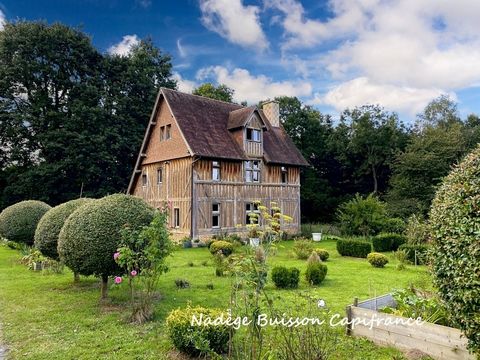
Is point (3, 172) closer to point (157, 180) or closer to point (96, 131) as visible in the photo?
point (96, 131)

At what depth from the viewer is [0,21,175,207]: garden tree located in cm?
2927

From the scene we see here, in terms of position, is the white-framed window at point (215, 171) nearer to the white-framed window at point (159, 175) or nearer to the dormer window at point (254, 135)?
the dormer window at point (254, 135)

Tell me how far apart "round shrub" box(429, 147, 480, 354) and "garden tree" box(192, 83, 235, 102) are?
3827 centimetres

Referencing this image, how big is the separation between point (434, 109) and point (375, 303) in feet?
136

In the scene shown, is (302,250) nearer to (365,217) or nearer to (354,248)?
(354,248)

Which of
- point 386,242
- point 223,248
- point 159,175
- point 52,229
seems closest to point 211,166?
point 159,175

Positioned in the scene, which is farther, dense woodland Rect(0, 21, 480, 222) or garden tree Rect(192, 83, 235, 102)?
garden tree Rect(192, 83, 235, 102)

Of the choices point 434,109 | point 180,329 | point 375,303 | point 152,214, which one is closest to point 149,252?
point 152,214

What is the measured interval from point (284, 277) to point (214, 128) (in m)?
15.1

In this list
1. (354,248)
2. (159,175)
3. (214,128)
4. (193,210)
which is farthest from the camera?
(159,175)

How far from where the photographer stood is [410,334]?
5500 mm

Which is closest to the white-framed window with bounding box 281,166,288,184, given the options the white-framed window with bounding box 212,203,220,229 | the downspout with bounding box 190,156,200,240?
the white-framed window with bounding box 212,203,220,229

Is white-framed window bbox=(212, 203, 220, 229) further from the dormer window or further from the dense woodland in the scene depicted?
the dense woodland

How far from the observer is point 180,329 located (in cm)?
543
